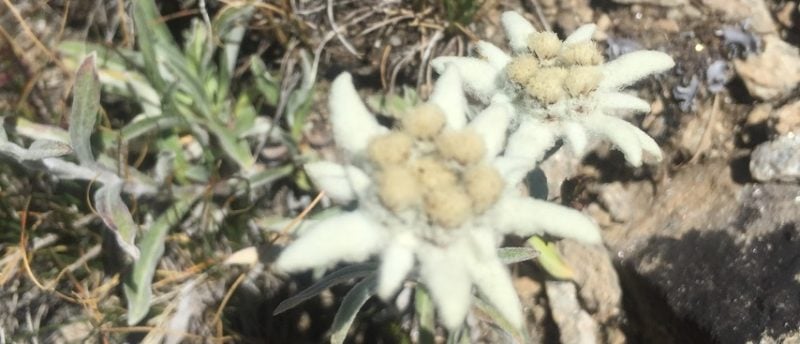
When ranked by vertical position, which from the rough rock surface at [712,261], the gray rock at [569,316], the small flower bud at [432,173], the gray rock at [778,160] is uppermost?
the small flower bud at [432,173]

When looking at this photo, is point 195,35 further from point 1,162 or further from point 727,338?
point 727,338

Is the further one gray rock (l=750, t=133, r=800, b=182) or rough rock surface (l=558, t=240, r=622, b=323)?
rough rock surface (l=558, t=240, r=622, b=323)

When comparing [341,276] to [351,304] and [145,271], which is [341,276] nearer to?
[351,304]

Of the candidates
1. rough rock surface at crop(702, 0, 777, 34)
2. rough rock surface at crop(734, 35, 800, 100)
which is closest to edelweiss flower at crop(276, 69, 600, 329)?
rough rock surface at crop(734, 35, 800, 100)

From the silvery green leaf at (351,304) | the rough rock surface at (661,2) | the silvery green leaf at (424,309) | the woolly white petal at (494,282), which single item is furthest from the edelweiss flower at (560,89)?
the rough rock surface at (661,2)

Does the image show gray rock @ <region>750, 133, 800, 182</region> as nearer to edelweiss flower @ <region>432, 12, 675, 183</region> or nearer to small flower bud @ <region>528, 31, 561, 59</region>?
edelweiss flower @ <region>432, 12, 675, 183</region>

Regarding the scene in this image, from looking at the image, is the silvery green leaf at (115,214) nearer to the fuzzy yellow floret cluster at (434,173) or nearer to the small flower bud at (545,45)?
the fuzzy yellow floret cluster at (434,173)

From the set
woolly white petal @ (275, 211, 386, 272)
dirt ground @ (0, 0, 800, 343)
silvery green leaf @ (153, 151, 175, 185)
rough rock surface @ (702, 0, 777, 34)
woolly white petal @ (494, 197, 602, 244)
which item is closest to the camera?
woolly white petal @ (275, 211, 386, 272)
